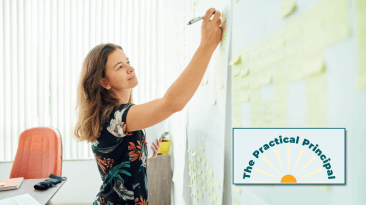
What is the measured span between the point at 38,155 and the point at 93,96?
57.3 inches

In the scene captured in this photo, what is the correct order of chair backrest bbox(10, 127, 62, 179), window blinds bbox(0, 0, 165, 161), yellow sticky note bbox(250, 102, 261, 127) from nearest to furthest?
yellow sticky note bbox(250, 102, 261, 127), chair backrest bbox(10, 127, 62, 179), window blinds bbox(0, 0, 165, 161)

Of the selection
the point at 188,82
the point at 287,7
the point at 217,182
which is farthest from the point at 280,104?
the point at 217,182

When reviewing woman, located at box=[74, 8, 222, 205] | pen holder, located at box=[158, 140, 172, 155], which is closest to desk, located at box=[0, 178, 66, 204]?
woman, located at box=[74, 8, 222, 205]

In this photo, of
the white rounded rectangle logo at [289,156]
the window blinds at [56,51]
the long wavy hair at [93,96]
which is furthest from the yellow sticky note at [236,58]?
the window blinds at [56,51]

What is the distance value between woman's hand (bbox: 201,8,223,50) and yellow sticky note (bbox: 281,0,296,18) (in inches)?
12.4

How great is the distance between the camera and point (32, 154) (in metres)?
1.93

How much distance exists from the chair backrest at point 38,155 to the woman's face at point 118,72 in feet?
4.46

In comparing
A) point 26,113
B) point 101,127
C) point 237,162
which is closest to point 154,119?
point 101,127

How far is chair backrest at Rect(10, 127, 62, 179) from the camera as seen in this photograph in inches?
74.0

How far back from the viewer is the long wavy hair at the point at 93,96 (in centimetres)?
85

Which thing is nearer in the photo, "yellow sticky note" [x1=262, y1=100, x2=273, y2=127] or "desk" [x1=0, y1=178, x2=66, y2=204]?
"yellow sticky note" [x1=262, y1=100, x2=273, y2=127]

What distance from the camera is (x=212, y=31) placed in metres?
0.66

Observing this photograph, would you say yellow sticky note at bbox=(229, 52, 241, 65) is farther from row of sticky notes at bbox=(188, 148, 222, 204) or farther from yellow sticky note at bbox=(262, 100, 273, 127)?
row of sticky notes at bbox=(188, 148, 222, 204)

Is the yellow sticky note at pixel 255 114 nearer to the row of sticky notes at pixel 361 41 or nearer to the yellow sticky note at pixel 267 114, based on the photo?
the yellow sticky note at pixel 267 114
